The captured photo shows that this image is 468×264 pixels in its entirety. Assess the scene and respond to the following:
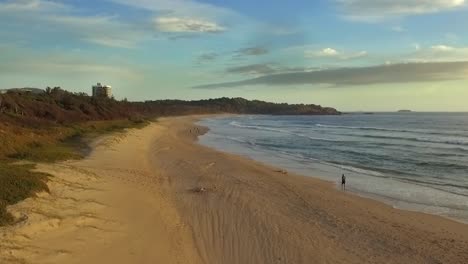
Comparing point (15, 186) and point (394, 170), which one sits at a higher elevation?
point (15, 186)

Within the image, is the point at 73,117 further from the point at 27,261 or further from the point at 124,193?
the point at 27,261

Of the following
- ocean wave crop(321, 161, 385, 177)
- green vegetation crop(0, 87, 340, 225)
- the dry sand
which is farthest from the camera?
ocean wave crop(321, 161, 385, 177)

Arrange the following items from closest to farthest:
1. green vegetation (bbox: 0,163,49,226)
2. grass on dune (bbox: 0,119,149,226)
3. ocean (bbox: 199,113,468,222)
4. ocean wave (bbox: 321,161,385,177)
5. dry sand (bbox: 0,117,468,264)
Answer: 1. dry sand (bbox: 0,117,468,264)
2. green vegetation (bbox: 0,163,49,226)
3. grass on dune (bbox: 0,119,149,226)
4. ocean (bbox: 199,113,468,222)
5. ocean wave (bbox: 321,161,385,177)

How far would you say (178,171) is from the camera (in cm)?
2219

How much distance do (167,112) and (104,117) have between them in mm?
93490

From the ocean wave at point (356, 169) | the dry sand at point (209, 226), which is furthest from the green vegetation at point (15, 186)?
the ocean wave at point (356, 169)

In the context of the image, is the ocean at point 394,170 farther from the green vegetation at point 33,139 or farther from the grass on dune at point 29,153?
the green vegetation at point 33,139

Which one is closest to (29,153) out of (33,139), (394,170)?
(33,139)

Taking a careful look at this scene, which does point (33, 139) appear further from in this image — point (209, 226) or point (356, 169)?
point (356, 169)

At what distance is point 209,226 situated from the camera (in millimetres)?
12492

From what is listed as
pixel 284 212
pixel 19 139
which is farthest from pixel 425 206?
pixel 19 139


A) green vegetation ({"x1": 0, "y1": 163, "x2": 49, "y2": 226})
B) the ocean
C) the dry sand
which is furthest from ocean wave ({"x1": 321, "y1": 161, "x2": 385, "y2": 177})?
green vegetation ({"x1": 0, "y1": 163, "x2": 49, "y2": 226})

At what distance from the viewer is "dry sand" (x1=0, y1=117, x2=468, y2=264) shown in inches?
377

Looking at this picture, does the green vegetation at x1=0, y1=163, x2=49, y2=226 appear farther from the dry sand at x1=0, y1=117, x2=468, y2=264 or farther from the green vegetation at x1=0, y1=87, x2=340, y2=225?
the dry sand at x1=0, y1=117, x2=468, y2=264
